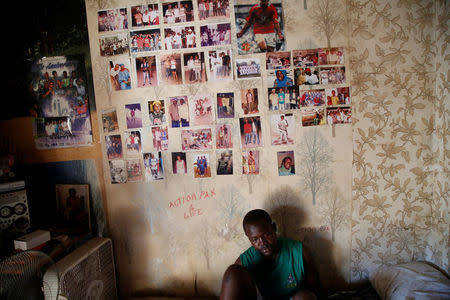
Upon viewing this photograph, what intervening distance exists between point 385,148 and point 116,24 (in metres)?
2.12

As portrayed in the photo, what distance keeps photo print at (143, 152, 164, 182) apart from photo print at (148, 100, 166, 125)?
24cm

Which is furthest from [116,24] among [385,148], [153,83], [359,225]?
[359,225]

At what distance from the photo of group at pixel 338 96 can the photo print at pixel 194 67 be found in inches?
34.9

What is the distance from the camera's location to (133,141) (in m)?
1.65

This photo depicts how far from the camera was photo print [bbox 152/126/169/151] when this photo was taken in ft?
5.33

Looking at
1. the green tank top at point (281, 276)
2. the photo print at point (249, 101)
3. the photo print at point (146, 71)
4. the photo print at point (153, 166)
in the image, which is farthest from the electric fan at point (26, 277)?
the photo print at point (249, 101)

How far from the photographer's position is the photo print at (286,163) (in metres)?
1.59

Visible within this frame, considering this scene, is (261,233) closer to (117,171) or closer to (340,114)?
(340,114)

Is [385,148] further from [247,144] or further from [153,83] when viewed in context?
[153,83]

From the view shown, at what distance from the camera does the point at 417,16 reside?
148 centimetres

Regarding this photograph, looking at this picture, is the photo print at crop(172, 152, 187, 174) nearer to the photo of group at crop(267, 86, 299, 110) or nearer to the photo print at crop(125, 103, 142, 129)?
the photo print at crop(125, 103, 142, 129)

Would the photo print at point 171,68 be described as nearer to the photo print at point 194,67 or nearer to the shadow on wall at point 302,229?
the photo print at point 194,67

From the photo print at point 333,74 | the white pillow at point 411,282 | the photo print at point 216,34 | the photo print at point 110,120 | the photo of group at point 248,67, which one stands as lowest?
the white pillow at point 411,282

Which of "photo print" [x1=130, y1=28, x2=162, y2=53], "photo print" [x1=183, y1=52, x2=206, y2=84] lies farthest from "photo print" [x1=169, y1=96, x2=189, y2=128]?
"photo print" [x1=130, y1=28, x2=162, y2=53]
